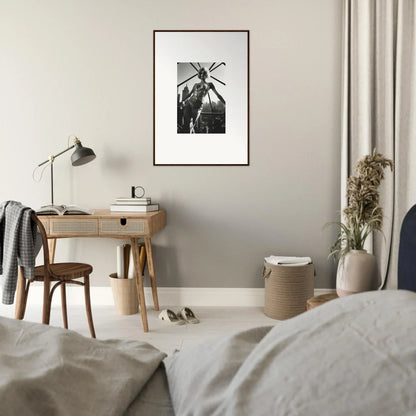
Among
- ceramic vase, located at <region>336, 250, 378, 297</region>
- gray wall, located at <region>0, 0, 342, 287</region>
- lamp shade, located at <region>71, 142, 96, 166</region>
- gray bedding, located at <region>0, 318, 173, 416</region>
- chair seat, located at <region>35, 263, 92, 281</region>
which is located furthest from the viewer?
gray wall, located at <region>0, 0, 342, 287</region>

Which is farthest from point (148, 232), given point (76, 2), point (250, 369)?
point (250, 369)

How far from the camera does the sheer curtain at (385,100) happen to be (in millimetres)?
3020

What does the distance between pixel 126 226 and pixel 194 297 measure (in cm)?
95

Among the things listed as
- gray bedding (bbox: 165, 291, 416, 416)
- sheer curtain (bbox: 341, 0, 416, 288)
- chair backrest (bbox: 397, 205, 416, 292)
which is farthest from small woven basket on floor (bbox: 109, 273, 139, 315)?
gray bedding (bbox: 165, 291, 416, 416)

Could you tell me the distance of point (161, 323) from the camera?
303 centimetres

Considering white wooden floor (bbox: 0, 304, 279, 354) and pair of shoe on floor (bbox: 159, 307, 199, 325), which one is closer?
white wooden floor (bbox: 0, 304, 279, 354)

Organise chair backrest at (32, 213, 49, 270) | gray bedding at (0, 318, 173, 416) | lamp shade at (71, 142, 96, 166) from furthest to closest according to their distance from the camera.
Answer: lamp shade at (71, 142, 96, 166) < chair backrest at (32, 213, 49, 270) < gray bedding at (0, 318, 173, 416)

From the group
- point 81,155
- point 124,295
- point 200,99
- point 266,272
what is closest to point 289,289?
point 266,272

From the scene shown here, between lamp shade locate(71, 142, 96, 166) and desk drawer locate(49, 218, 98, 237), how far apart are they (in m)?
0.56

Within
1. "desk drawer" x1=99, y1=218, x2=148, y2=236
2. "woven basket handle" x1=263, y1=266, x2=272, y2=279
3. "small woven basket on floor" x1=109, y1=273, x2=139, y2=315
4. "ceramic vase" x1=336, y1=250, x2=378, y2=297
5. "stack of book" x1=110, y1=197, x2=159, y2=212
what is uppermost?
"stack of book" x1=110, y1=197, x2=159, y2=212

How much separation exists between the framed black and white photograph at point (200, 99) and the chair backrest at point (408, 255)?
1.81m

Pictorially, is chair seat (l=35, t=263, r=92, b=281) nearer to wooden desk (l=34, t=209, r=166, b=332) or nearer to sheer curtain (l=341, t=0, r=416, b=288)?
wooden desk (l=34, t=209, r=166, b=332)

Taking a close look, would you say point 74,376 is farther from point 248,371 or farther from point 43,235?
point 43,235

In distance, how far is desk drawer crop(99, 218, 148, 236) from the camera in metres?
2.80
